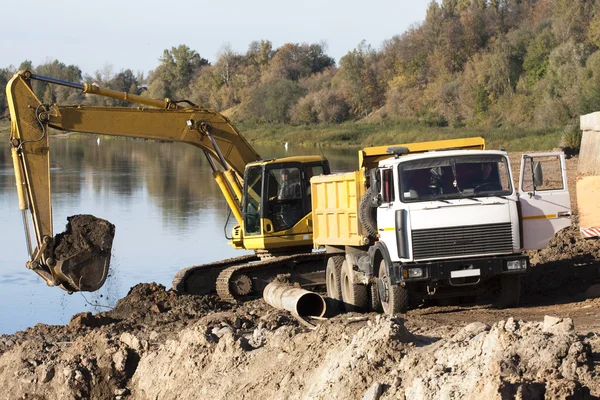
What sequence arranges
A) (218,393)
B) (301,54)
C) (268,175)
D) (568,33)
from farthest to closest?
(301,54)
(568,33)
(268,175)
(218,393)

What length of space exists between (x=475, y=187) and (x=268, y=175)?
5376 mm

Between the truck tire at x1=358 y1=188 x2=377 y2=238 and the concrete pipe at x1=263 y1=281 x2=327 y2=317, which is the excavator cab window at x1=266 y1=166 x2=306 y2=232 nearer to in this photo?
the concrete pipe at x1=263 y1=281 x2=327 y2=317

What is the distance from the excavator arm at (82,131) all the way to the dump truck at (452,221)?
4.74m

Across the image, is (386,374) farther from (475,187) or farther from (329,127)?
(329,127)

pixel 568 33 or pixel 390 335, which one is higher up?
pixel 568 33

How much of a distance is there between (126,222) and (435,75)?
72.7 metres

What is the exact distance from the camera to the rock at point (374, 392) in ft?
27.3

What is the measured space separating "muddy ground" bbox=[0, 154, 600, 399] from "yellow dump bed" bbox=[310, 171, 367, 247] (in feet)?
4.93

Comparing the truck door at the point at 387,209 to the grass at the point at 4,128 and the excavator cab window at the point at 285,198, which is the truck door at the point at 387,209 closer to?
the excavator cab window at the point at 285,198

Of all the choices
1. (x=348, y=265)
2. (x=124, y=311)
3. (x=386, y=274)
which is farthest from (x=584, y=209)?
(x=124, y=311)

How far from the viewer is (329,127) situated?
87.6 meters

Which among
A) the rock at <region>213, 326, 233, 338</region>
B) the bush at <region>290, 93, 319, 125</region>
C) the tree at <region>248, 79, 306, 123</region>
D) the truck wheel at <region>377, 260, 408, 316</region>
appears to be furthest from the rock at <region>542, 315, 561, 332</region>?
the tree at <region>248, 79, 306, 123</region>

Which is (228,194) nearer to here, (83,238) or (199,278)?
(199,278)

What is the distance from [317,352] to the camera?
999 centimetres
